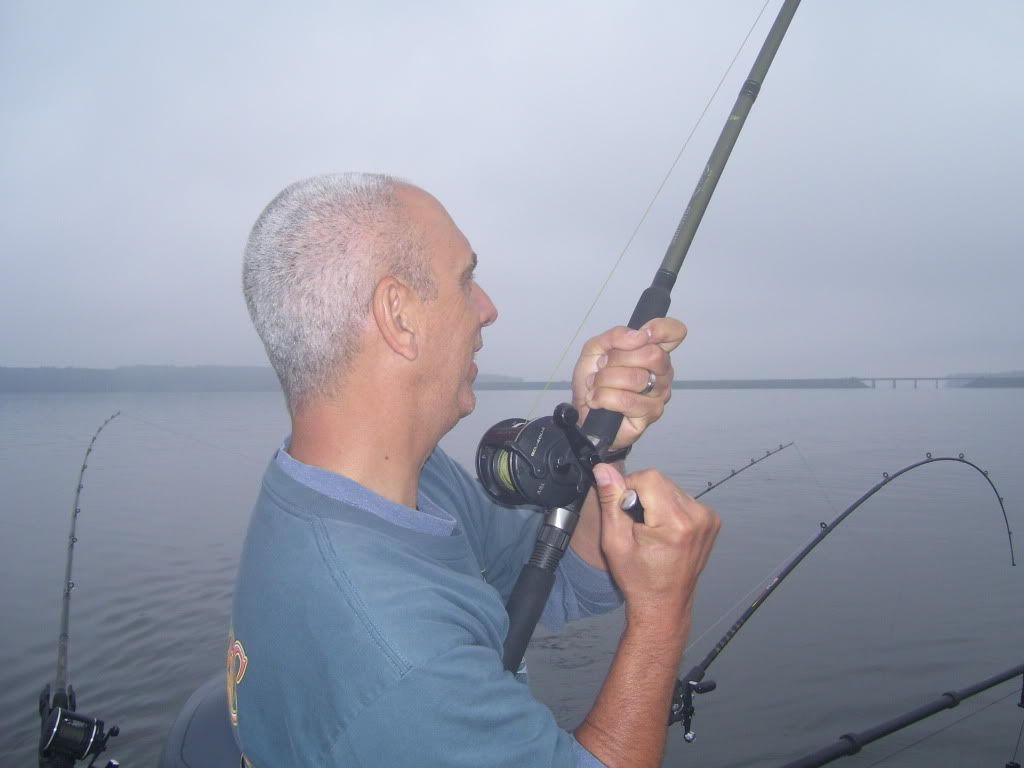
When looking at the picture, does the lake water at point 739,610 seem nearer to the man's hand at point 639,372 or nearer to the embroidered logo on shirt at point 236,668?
the man's hand at point 639,372

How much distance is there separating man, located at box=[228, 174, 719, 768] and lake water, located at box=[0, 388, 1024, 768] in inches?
119

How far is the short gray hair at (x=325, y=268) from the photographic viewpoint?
4.99 feet

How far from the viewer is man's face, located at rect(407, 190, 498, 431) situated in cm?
163

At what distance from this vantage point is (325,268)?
1.52 meters

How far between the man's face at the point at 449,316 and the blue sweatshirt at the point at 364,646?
14.5 inches

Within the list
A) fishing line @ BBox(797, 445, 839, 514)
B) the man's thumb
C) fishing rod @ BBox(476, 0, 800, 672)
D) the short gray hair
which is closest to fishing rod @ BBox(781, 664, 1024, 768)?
fishing rod @ BBox(476, 0, 800, 672)

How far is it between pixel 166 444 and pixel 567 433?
25.7 m

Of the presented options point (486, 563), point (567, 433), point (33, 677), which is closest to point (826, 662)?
point (486, 563)

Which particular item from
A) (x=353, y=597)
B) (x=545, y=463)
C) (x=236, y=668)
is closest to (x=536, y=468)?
(x=545, y=463)

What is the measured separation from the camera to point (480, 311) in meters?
1.79

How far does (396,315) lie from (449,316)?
0.51ft

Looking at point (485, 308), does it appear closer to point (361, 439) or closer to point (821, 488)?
point (361, 439)

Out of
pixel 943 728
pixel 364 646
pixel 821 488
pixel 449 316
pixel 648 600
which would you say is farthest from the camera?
pixel 821 488

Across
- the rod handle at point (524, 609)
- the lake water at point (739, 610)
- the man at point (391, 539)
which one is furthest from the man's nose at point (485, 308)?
the lake water at point (739, 610)
